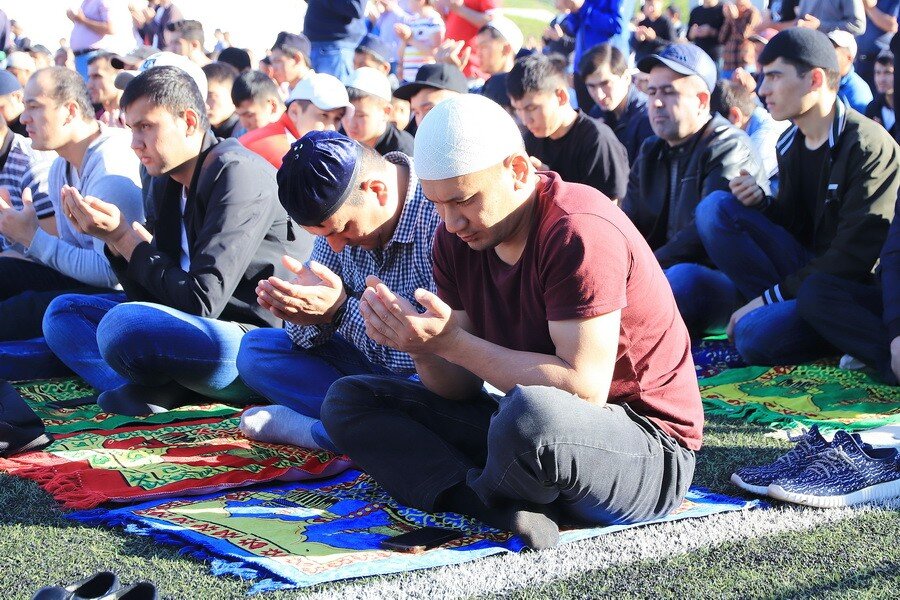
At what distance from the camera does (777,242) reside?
5504 mm

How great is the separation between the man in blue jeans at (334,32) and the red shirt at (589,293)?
7.95 meters

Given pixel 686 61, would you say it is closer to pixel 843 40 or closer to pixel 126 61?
pixel 843 40

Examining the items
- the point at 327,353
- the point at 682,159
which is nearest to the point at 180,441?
the point at 327,353

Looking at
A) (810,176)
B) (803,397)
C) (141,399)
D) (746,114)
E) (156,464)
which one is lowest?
(803,397)

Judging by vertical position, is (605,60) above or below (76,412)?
above

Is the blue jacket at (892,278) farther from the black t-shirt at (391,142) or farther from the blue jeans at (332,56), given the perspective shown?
the blue jeans at (332,56)

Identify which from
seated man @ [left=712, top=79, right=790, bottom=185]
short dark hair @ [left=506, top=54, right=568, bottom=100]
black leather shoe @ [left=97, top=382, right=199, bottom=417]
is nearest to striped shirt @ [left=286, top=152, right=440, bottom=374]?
black leather shoe @ [left=97, top=382, right=199, bottom=417]

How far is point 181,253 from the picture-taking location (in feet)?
16.0

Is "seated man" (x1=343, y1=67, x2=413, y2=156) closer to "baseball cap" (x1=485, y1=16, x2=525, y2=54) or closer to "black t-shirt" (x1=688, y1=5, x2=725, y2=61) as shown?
"baseball cap" (x1=485, y1=16, x2=525, y2=54)

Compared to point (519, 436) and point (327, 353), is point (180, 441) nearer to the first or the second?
point (327, 353)

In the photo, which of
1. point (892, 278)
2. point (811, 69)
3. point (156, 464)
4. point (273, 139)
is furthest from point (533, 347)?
point (273, 139)

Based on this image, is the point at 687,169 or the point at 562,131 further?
the point at 562,131

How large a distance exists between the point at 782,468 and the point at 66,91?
4253mm

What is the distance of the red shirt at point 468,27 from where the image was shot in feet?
33.5
